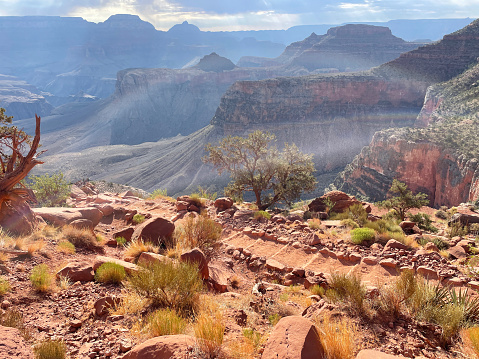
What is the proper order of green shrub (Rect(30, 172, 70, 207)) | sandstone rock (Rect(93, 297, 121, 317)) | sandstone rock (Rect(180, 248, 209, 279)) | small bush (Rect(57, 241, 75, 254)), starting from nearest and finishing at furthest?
sandstone rock (Rect(93, 297, 121, 317)) < sandstone rock (Rect(180, 248, 209, 279)) < small bush (Rect(57, 241, 75, 254)) < green shrub (Rect(30, 172, 70, 207))

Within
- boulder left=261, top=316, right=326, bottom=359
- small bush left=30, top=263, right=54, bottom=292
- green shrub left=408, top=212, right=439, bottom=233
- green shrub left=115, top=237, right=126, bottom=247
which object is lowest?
green shrub left=408, top=212, right=439, bottom=233

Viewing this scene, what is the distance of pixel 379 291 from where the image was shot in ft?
20.1

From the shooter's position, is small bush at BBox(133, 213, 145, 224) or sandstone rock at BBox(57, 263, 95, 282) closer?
sandstone rock at BBox(57, 263, 95, 282)

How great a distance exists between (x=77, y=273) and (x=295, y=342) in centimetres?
535

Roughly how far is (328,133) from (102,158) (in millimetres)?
59214

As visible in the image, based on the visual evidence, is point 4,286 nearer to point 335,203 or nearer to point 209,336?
point 209,336

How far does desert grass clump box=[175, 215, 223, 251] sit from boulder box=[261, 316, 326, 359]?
600 centimetres

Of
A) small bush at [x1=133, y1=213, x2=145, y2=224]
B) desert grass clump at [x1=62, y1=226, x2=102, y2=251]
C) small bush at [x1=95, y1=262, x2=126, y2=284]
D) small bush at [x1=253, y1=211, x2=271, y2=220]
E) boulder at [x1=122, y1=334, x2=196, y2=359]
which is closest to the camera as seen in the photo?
boulder at [x1=122, y1=334, x2=196, y2=359]

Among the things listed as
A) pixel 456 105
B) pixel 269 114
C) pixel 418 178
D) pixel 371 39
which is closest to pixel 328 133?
pixel 269 114

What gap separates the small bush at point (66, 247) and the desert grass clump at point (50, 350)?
4937 millimetres

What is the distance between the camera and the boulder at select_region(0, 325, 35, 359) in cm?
355

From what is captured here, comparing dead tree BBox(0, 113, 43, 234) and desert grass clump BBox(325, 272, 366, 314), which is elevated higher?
dead tree BBox(0, 113, 43, 234)

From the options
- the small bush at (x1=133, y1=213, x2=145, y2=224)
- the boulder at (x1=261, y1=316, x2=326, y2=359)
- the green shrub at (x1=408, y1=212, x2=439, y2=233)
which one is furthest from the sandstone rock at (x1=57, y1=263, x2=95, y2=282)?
the green shrub at (x1=408, y1=212, x2=439, y2=233)

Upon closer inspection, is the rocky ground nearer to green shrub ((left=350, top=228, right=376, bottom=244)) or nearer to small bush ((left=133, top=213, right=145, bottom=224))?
green shrub ((left=350, top=228, right=376, bottom=244))
